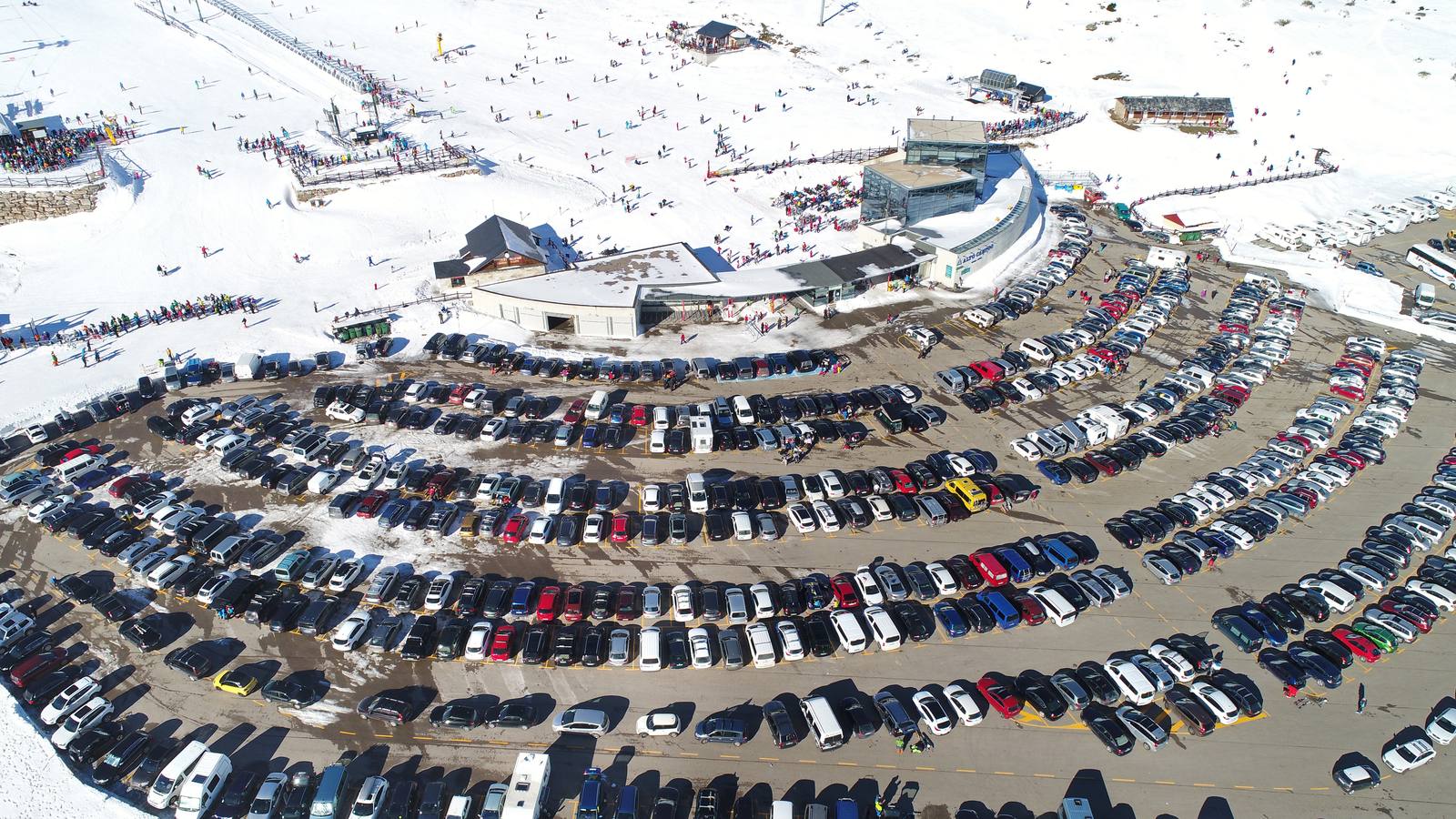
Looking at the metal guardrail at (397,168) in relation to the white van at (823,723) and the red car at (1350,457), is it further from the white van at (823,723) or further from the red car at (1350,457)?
the red car at (1350,457)

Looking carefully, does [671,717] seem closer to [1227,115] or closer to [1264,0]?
[1227,115]

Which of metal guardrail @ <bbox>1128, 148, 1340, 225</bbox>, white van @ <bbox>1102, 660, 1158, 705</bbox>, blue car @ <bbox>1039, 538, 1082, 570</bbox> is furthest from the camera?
metal guardrail @ <bbox>1128, 148, 1340, 225</bbox>

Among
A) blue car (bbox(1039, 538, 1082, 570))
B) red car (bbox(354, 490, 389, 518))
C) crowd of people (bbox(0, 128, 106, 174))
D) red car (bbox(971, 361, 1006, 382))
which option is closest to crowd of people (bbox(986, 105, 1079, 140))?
red car (bbox(971, 361, 1006, 382))

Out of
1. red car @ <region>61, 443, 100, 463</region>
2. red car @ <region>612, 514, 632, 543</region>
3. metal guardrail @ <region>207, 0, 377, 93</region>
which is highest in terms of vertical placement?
metal guardrail @ <region>207, 0, 377, 93</region>

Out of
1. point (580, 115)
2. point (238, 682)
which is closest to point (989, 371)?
point (238, 682)

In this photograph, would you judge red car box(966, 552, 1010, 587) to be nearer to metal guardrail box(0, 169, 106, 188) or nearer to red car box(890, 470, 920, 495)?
red car box(890, 470, 920, 495)

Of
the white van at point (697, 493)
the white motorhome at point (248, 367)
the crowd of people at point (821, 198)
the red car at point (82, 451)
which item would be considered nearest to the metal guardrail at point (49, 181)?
the white motorhome at point (248, 367)

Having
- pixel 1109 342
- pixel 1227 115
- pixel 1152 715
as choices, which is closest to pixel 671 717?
pixel 1152 715
